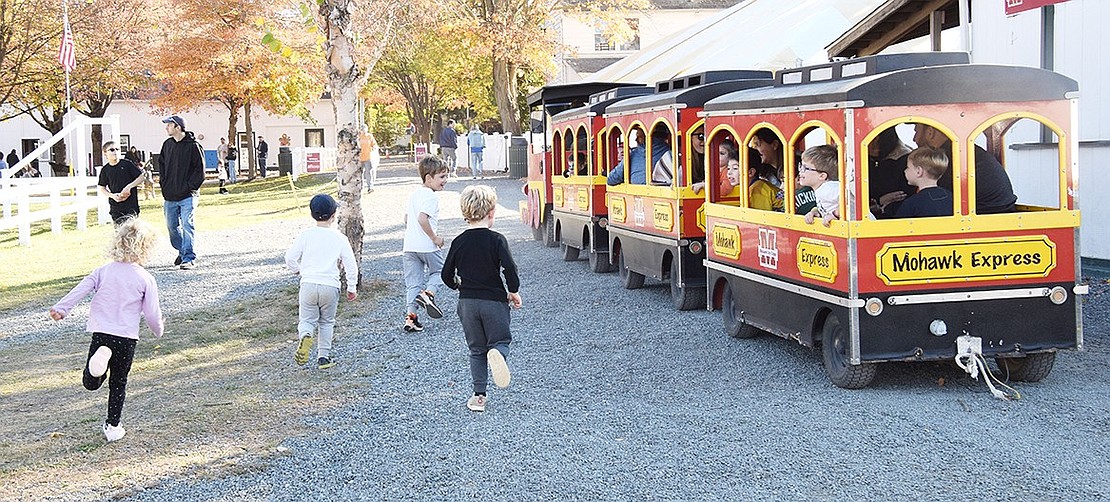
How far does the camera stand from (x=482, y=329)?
7969 mm

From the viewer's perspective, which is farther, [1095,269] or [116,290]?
[1095,269]

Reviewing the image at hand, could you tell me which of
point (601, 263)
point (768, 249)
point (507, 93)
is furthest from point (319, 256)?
point (507, 93)

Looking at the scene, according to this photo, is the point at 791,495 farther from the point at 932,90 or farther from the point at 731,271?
the point at 731,271

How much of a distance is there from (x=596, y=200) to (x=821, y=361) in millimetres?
6341

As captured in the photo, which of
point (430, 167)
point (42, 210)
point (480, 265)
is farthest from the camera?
point (42, 210)

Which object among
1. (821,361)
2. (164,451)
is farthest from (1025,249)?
(164,451)

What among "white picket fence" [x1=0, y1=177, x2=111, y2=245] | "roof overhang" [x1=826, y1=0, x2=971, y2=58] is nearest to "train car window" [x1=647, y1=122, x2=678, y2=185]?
"roof overhang" [x1=826, y1=0, x2=971, y2=58]

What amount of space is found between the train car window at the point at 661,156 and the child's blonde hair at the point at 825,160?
3.63m

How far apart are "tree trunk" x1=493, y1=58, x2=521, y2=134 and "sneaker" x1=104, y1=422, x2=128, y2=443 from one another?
1450 inches

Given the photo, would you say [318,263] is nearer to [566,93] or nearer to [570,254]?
[570,254]

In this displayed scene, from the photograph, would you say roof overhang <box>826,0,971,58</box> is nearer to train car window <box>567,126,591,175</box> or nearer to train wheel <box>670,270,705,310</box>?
train car window <box>567,126,591,175</box>

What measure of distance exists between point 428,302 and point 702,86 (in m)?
3.25

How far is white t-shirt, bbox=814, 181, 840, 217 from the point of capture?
8.18 meters

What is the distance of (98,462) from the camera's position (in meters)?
6.98
